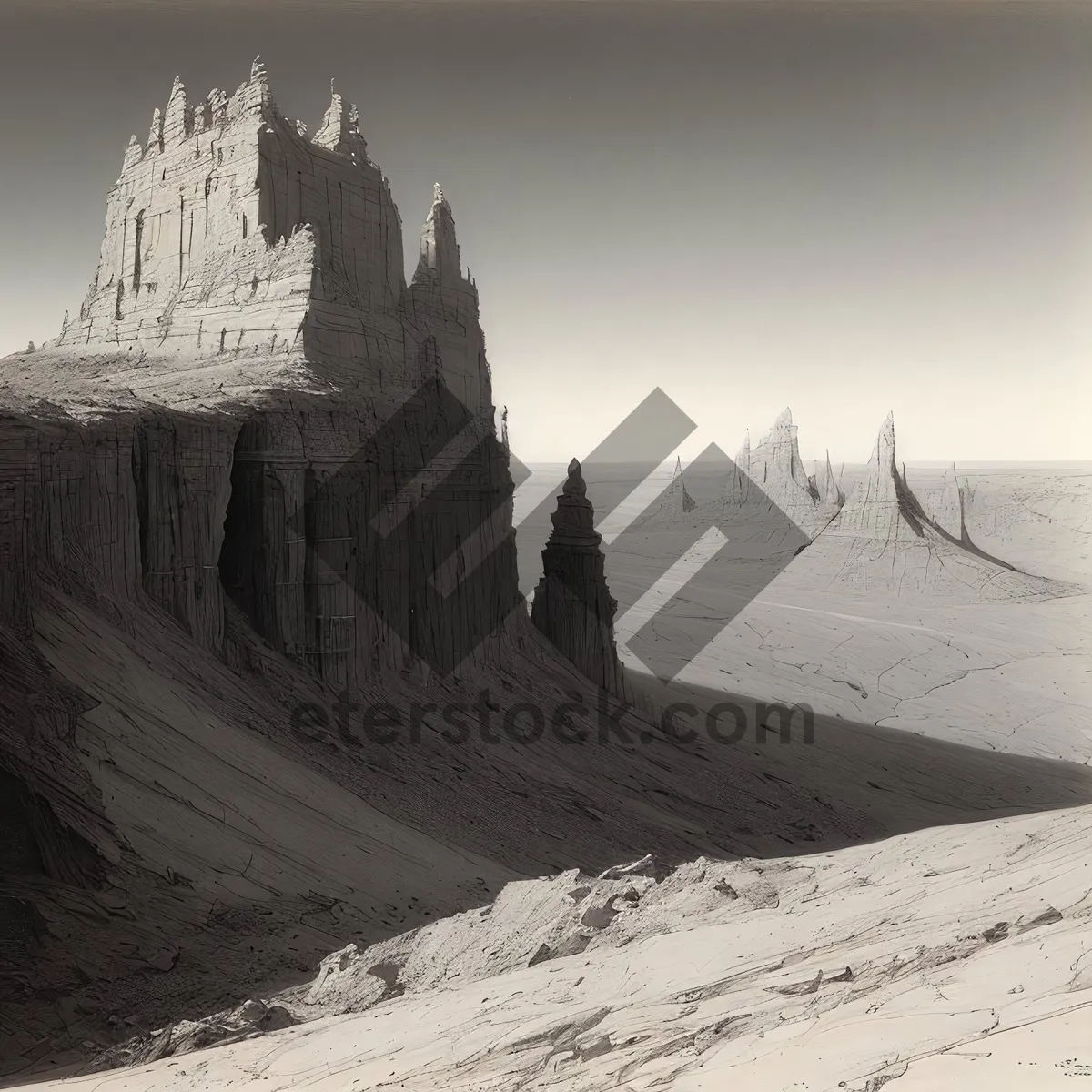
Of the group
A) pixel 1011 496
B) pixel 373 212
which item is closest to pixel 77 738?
pixel 373 212

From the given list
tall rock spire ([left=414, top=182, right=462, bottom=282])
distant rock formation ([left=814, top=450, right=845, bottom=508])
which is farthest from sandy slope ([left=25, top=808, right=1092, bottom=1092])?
distant rock formation ([left=814, top=450, right=845, bottom=508])

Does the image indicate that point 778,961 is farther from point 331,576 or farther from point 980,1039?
point 331,576

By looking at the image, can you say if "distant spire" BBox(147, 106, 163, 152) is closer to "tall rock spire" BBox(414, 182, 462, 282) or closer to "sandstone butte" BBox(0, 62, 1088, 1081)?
"sandstone butte" BBox(0, 62, 1088, 1081)

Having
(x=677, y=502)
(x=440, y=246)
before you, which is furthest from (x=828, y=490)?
(x=440, y=246)

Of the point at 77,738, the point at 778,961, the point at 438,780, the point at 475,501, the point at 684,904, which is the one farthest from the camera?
the point at 475,501

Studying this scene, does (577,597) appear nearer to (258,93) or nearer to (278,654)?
(278,654)
